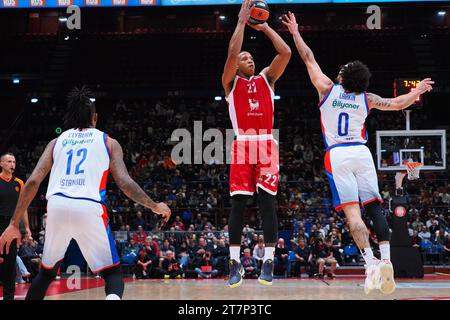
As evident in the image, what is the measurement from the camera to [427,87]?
23.2 feet

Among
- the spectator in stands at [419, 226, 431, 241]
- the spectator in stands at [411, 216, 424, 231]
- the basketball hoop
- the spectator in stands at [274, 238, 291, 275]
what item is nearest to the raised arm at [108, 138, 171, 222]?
the basketball hoop

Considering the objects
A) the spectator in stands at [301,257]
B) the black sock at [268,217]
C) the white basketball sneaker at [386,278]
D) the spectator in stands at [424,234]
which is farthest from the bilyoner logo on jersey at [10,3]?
the white basketball sneaker at [386,278]

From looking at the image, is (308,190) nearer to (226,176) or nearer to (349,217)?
(226,176)

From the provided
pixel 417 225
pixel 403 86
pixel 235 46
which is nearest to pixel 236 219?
pixel 235 46

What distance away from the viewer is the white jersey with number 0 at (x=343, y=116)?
22.1 feet

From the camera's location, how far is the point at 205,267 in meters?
16.8

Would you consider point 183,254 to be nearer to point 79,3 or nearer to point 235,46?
point 79,3

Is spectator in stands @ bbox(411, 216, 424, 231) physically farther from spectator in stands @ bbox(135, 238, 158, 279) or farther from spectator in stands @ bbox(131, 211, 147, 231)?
spectator in stands @ bbox(131, 211, 147, 231)

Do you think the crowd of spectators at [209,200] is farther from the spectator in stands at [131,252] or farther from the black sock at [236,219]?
the black sock at [236,219]

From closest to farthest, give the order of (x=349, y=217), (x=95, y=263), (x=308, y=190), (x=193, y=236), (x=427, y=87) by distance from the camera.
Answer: (x=95, y=263) < (x=349, y=217) < (x=427, y=87) < (x=193, y=236) < (x=308, y=190)

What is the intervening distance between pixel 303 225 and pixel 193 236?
3516 mm

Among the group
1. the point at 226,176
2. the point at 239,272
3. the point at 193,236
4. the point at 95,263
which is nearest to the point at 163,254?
the point at 193,236

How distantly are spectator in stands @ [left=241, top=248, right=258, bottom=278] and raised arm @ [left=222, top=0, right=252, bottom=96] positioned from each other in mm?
9709

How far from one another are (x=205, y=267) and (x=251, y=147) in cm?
1027
